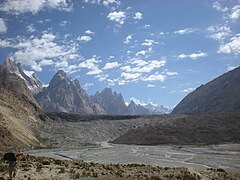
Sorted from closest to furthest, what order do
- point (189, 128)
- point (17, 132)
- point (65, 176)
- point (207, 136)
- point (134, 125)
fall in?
point (65, 176)
point (17, 132)
point (207, 136)
point (189, 128)
point (134, 125)

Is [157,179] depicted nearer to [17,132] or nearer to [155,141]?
[17,132]

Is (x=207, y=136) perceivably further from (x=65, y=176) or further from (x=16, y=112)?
(x=65, y=176)

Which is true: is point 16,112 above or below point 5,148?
above

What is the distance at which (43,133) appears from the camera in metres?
138

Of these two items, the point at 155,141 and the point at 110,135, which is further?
the point at 110,135

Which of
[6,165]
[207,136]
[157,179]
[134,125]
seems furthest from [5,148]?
[134,125]

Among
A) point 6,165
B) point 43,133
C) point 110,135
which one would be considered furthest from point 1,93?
point 6,165

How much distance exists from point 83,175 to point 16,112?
114m

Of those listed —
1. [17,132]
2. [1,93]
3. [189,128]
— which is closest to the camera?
[17,132]

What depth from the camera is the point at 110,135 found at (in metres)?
172

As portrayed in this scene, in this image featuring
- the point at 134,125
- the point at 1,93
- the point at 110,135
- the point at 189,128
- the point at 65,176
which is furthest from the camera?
the point at 134,125

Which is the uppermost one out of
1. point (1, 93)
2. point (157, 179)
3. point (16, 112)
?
point (1, 93)

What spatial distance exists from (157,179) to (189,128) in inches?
4124

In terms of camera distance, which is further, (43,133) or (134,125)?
(134,125)
